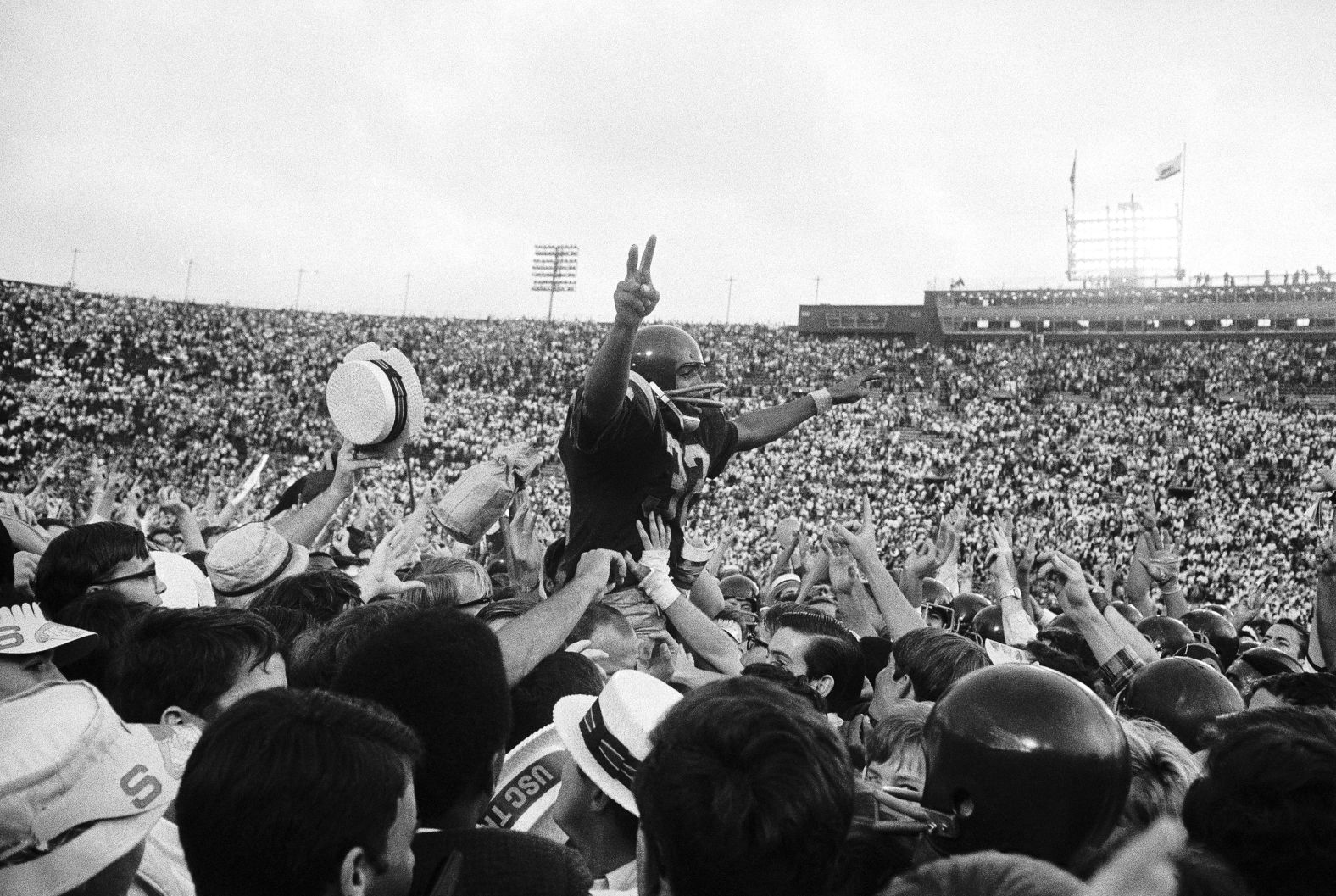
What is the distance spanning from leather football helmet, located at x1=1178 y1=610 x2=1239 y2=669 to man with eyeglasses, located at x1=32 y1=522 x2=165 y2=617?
5.25m

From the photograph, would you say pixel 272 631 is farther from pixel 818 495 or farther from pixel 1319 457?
pixel 1319 457

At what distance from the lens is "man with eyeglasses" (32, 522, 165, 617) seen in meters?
3.60

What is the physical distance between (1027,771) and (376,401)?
3315 mm

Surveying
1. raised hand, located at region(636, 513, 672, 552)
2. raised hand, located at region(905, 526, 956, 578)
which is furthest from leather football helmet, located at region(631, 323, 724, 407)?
raised hand, located at region(905, 526, 956, 578)

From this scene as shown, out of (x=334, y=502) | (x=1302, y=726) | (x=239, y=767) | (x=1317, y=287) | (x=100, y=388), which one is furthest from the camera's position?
(x=1317, y=287)

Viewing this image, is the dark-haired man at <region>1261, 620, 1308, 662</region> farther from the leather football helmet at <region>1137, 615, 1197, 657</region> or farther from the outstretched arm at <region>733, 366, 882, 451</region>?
the outstretched arm at <region>733, 366, 882, 451</region>

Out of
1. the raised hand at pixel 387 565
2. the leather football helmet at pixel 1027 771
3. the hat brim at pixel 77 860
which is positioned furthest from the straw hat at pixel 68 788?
the raised hand at pixel 387 565

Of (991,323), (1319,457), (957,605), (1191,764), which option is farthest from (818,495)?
(1191,764)

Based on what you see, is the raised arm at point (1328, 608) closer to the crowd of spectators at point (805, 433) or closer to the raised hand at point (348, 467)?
the raised hand at point (348, 467)

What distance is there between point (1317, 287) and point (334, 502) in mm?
43833

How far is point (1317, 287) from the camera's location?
130ft

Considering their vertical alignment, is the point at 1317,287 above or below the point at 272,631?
above

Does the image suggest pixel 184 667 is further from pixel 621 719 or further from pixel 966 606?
pixel 966 606

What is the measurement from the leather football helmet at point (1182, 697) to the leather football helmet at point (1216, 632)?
2.63 metres
